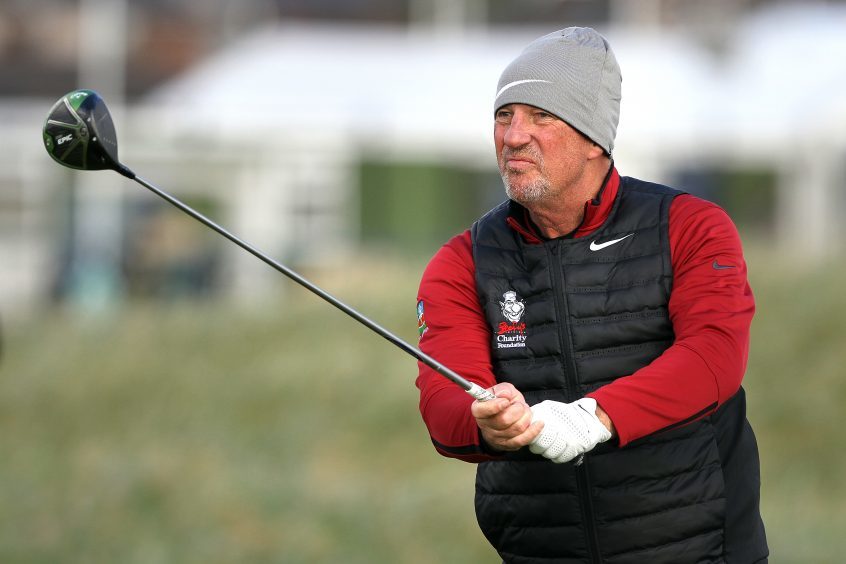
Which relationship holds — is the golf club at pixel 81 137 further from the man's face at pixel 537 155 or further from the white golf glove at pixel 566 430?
the white golf glove at pixel 566 430

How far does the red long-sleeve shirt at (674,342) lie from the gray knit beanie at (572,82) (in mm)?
189

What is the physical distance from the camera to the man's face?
12.3 ft

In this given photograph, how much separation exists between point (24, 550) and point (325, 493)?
216 centimetres

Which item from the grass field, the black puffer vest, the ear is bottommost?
the grass field

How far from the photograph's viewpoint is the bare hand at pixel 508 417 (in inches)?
132

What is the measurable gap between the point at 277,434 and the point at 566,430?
8575mm

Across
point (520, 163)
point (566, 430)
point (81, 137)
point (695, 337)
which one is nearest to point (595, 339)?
point (695, 337)

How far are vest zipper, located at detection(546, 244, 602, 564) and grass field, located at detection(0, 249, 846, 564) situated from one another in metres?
4.53

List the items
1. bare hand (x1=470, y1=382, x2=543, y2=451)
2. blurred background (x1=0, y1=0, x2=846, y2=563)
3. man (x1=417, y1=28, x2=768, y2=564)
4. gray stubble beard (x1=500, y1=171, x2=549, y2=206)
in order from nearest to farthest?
bare hand (x1=470, y1=382, x2=543, y2=451), man (x1=417, y1=28, x2=768, y2=564), gray stubble beard (x1=500, y1=171, x2=549, y2=206), blurred background (x1=0, y1=0, x2=846, y2=563)

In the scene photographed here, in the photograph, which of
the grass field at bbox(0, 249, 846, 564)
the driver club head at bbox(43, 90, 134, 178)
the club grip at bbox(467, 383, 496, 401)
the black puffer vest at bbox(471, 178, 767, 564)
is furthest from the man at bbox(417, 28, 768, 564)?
the grass field at bbox(0, 249, 846, 564)

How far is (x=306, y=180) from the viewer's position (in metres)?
25.3

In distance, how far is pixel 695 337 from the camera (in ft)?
11.6

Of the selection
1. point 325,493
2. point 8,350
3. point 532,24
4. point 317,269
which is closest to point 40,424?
point 8,350

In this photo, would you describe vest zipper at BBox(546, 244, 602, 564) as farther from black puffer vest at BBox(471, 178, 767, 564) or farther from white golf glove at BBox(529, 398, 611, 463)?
white golf glove at BBox(529, 398, 611, 463)
